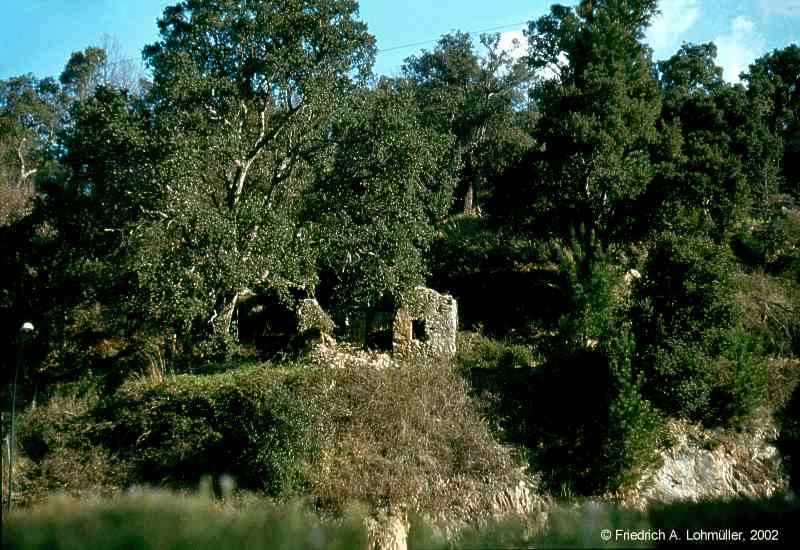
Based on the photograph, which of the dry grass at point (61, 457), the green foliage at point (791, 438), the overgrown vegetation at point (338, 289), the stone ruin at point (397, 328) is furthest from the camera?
the stone ruin at point (397, 328)

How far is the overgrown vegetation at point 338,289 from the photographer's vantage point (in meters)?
12.7

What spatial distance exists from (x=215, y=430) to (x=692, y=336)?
33.1ft

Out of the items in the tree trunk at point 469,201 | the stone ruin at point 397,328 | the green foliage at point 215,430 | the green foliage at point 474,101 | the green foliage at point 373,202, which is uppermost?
the green foliage at point 474,101

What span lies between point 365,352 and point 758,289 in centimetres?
1315

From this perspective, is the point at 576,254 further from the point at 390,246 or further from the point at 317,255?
the point at 317,255

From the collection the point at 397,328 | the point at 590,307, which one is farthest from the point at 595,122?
the point at 397,328

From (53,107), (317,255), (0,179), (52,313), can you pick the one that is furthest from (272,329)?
(53,107)

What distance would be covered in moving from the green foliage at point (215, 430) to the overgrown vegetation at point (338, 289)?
0.04 m

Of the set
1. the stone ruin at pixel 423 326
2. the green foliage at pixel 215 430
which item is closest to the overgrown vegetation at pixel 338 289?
the green foliage at pixel 215 430

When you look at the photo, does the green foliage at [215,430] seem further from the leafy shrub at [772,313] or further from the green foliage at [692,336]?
the leafy shrub at [772,313]

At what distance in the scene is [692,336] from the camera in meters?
14.2

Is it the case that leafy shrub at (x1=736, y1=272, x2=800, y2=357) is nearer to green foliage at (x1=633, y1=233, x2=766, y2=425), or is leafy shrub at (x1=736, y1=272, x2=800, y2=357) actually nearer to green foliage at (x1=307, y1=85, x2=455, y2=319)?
green foliage at (x1=633, y1=233, x2=766, y2=425)

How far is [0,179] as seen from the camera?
29.8 metres

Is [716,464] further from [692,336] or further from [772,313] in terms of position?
[772,313]
